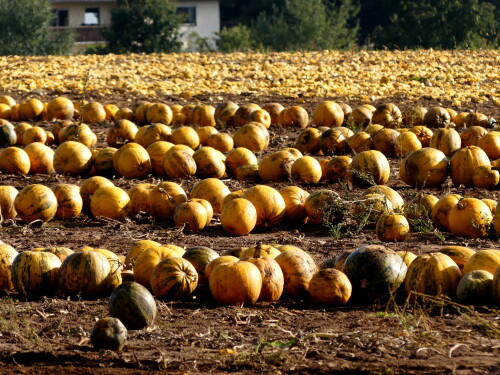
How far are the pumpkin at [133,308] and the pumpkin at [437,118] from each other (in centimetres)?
842

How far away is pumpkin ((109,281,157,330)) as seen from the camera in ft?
17.6

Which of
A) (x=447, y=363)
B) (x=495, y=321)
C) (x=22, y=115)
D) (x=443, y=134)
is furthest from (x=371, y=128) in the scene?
(x=447, y=363)

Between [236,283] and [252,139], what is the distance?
21.0 feet

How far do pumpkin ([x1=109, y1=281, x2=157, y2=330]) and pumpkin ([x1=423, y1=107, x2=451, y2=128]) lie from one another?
842cm

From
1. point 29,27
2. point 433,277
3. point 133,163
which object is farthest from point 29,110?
point 29,27

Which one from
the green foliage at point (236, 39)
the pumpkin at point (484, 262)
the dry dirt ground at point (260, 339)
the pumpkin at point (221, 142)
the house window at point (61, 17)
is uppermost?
the house window at point (61, 17)

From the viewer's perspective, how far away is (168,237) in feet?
26.5

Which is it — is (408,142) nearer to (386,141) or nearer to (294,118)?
(386,141)

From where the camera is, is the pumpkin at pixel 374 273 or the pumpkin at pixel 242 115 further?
the pumpkin at pixel 242 115

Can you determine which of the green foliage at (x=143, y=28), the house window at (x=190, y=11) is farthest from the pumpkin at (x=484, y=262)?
the house window at (x=190, y=11)

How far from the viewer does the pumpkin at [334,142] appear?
1143 cm

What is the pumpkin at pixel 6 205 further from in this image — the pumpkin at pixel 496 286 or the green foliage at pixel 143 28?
the green foliage at pixel 143 28

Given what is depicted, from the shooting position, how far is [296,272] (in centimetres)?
614

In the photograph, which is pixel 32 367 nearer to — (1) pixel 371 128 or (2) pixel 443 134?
(2) pixel 443 134
